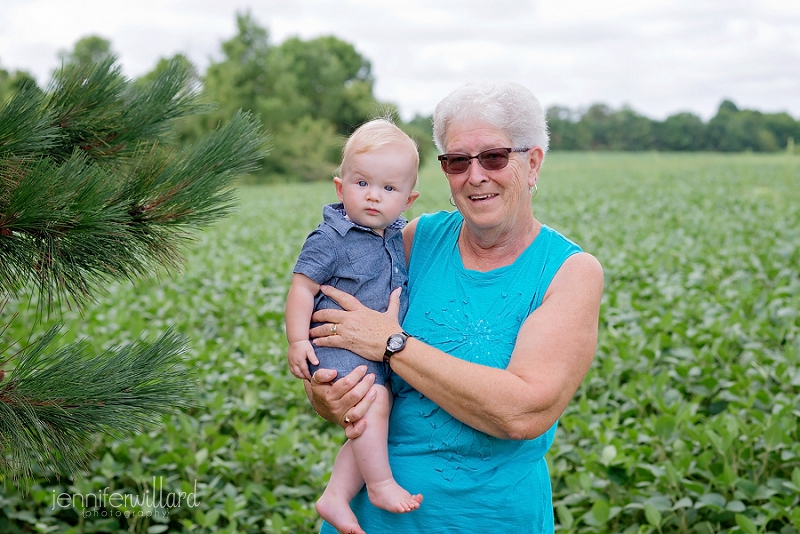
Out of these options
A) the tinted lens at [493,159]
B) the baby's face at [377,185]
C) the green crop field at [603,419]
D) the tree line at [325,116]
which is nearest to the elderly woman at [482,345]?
the tinted lens at [493,159]

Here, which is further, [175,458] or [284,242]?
[284,242]

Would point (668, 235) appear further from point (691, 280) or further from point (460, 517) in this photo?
point (460, 517)

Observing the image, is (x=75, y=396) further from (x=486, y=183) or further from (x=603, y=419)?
(x=603, y=419)

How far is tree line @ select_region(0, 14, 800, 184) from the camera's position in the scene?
1483 inches

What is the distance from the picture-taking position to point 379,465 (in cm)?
195

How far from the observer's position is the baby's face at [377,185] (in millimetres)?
2074

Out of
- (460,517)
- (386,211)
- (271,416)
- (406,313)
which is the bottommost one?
(271,416)

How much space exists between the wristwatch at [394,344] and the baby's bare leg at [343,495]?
31 cm

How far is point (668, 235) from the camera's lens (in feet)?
30.3

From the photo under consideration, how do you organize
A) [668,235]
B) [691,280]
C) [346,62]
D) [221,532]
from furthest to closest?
[346,62], [668,235], [691,280], [221,532]

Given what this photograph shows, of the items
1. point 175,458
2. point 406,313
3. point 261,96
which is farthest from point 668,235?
point 261,96

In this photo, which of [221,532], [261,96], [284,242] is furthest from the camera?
[261,96]

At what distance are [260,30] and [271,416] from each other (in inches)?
1572

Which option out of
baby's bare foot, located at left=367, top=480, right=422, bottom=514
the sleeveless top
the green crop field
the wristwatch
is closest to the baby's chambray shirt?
the sleeveless top
